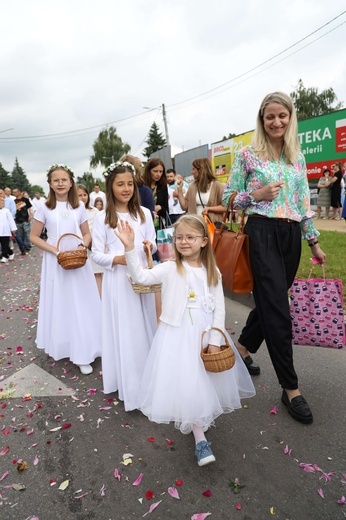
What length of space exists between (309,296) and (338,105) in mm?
48676

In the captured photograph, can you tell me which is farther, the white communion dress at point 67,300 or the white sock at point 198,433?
the white communion dress at point 67,300

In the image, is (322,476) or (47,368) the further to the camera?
(47,368)

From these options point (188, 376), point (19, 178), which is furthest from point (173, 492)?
point (19, 178)

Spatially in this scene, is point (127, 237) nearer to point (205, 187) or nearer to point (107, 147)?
point (205, 187)

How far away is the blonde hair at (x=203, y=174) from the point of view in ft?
16.7

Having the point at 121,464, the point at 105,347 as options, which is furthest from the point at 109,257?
the point at 121,464

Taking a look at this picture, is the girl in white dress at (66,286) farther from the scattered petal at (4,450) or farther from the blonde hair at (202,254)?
the blonde hair at (202,254)

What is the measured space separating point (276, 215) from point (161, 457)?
1791 mm

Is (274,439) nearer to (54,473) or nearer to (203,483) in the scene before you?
(203,483)

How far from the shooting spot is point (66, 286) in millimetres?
3834

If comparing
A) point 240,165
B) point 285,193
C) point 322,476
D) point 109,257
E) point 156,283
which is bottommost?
point 322,476

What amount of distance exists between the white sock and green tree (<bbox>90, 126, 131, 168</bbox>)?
208 feet

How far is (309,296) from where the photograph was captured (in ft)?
9.29

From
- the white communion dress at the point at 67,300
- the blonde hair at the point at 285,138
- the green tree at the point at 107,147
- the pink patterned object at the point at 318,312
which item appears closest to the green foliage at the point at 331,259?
the pink patterned object at the point at 318,312
